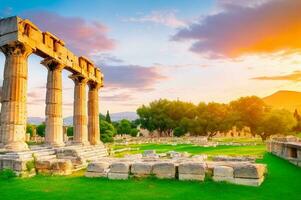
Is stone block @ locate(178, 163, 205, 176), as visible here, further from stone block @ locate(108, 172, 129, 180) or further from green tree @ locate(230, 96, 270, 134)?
green tree @ locate(230, 96, 270, 134)

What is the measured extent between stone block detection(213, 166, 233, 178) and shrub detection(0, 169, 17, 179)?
814cm

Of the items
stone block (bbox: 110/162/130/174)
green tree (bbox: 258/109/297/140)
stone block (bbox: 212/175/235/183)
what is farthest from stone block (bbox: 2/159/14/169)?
green tree (bbox: 258/109/297/140)

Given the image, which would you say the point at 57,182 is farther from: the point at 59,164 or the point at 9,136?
the point at 9,136

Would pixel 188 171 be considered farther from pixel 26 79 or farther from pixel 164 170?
pixel 26 79

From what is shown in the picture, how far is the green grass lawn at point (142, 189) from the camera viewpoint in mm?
8445

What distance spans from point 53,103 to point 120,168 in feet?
32.7

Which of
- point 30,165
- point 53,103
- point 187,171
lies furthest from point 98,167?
point 53,103

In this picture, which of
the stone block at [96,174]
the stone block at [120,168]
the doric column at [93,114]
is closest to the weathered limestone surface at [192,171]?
the stone block at [120,168]

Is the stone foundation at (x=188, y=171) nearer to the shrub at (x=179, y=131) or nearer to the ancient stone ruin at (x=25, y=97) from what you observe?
the ancient stone ruin at (x=25, y=97)

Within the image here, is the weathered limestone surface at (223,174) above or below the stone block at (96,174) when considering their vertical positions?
above

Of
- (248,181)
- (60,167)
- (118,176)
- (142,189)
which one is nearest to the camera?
(142,189)

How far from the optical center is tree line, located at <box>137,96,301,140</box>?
53.1m

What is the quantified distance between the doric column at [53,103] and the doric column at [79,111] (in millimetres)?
3873

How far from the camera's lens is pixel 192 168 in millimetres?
10625
